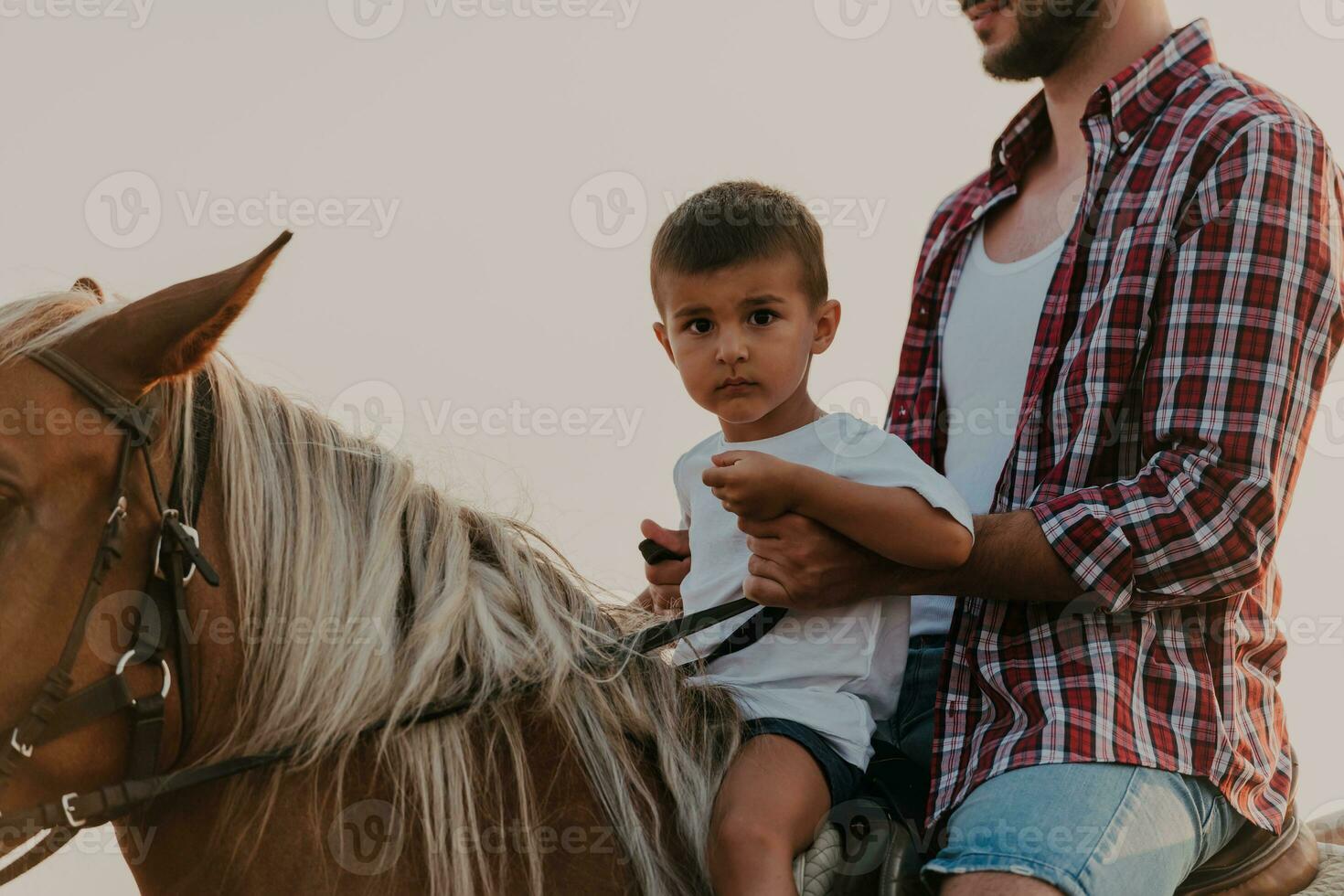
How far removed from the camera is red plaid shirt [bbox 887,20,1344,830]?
2178 millimetres

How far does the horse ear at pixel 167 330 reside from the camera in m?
1.76

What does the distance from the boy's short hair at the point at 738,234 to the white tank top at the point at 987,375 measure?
580 millimetres

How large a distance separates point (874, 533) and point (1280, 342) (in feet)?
2.90

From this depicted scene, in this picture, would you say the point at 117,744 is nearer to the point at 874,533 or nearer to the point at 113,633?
the point at 113,633

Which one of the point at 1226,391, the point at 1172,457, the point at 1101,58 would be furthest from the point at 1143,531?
the point at 1101,58

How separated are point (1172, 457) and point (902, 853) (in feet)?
2.99

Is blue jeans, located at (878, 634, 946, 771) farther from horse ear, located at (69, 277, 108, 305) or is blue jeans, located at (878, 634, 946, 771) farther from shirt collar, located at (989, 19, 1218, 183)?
horse ear, located at (69, 277, 108, 305)

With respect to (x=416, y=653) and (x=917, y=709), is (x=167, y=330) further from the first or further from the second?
(x=917, y=709)

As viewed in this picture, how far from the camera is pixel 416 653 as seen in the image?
6.48 ft

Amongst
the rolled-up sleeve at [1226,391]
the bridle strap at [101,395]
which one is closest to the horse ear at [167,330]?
the bridle strap at [101,395]

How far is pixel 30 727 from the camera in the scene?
5.54 feet

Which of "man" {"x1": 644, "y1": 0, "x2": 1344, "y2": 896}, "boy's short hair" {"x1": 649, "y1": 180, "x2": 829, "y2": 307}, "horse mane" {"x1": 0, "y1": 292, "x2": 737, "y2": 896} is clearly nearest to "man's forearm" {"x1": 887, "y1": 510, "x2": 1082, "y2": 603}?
"man" {"x1": 644, "y1": 0, "x2": 1344, "y2": 896}

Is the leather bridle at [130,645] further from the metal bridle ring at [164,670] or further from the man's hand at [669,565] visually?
the man's hand at [669,565]

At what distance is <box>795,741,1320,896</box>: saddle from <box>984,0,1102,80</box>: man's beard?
5.72ft
